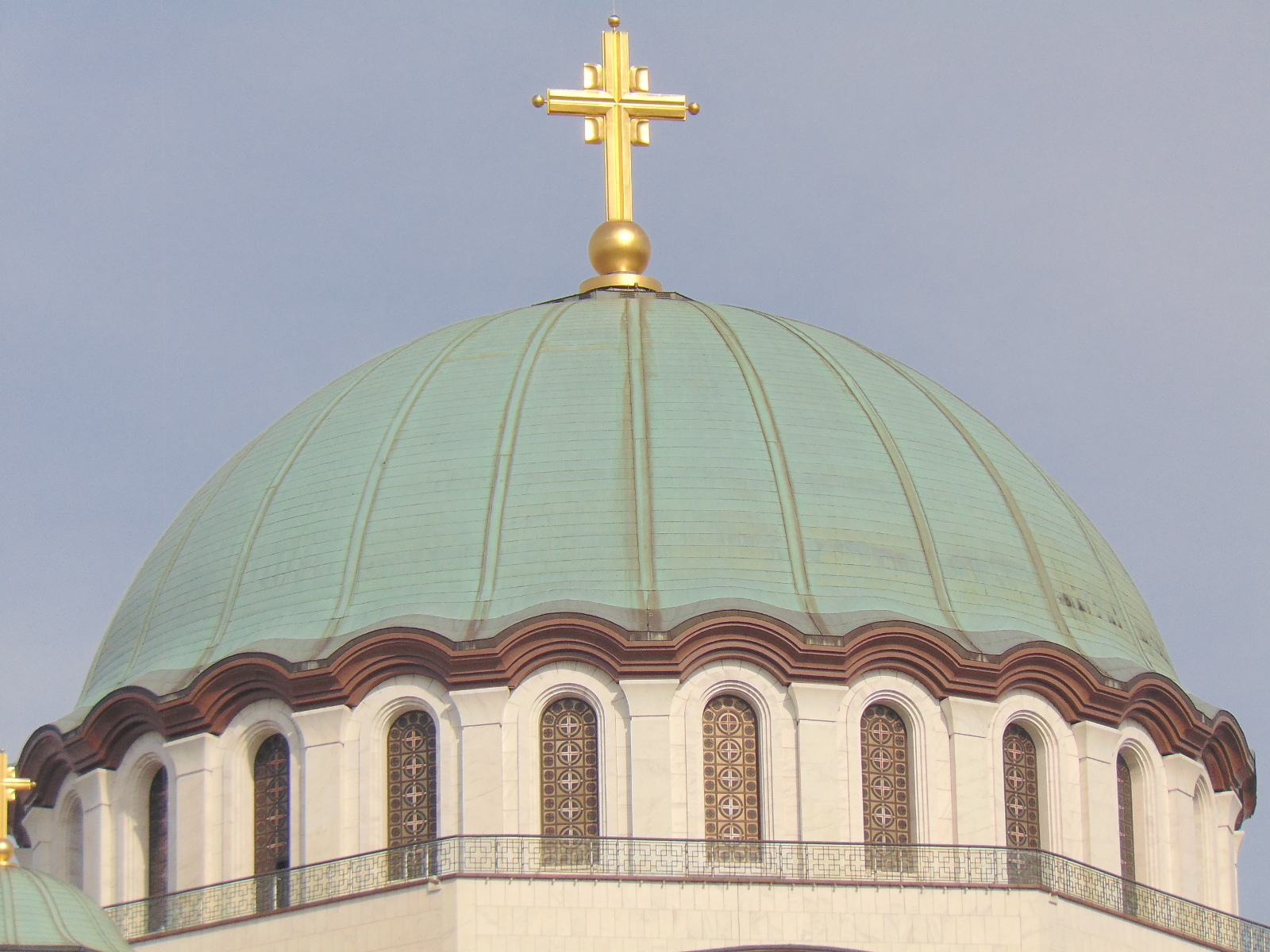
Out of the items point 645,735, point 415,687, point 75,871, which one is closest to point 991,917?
point 645,735

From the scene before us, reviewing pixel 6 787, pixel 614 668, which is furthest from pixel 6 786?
pixel 614 668

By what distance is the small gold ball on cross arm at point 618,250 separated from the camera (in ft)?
181

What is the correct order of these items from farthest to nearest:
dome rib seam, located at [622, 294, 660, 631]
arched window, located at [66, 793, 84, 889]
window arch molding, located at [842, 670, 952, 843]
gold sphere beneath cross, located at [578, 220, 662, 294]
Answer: gold sphere beneath cross, located at [578, 220, 662, 294], arched window, located at [66, 793, 84, 889], dome rib seam, located at [622, 294, 660, 631], window arch molding, located at [842, 670, 952, 843]

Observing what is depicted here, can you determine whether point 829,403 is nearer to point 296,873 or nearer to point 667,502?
point 667,502

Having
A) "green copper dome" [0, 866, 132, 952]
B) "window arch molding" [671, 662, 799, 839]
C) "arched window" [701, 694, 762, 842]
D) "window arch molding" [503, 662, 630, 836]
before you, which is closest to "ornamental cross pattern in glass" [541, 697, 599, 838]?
"window arch molding" [503, 662, 630, 836]

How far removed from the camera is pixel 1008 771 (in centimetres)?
4788

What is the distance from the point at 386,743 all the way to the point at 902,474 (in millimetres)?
7930

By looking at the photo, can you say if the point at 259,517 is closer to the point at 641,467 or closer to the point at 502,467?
the point at 502,467

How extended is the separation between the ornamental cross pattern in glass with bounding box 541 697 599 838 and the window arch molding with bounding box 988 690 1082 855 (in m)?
5.06

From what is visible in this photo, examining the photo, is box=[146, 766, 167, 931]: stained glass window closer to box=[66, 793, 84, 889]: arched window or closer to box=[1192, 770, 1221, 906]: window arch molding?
box=[66, 793, 84, 889]: arched window

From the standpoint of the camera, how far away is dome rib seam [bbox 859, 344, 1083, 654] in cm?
4972

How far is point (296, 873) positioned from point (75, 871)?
15.0 feet

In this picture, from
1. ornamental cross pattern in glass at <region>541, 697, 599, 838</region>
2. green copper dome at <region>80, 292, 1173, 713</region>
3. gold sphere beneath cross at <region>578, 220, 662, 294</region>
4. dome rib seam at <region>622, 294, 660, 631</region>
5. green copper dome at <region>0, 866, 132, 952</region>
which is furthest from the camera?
gold sphere beneath cross at <region>578, 220, 662, 294</region>

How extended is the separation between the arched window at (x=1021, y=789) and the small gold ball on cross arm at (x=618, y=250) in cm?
1044
